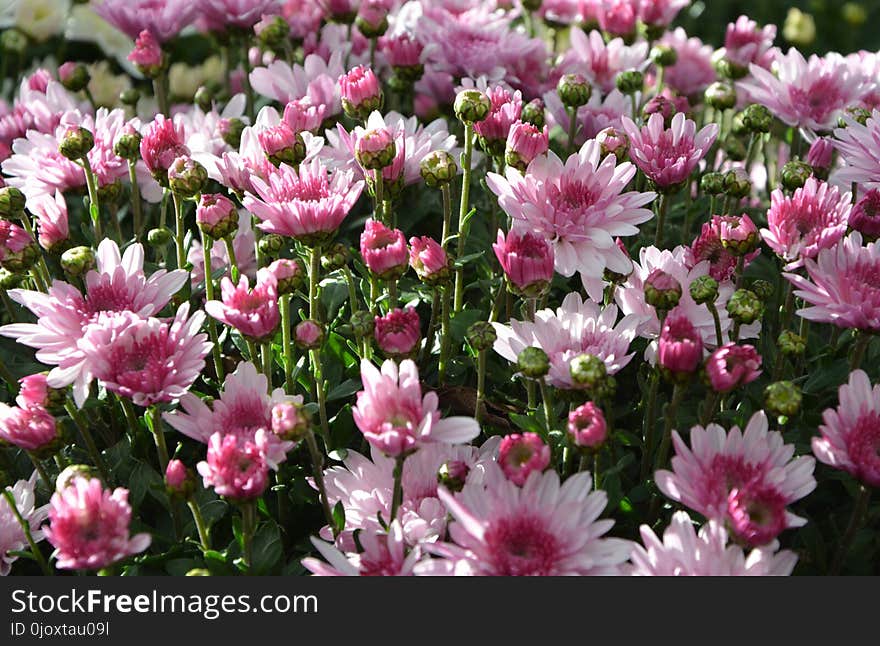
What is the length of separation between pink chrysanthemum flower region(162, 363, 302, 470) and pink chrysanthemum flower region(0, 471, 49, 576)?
0.29 metres

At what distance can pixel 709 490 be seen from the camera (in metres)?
1.34

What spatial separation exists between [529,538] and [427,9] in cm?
170

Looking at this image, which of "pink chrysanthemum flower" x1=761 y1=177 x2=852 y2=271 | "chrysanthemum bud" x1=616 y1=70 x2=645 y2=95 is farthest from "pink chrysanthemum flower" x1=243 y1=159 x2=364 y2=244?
"chrysanthemum bud" x1=616 y1=70 x2=645 y2=95

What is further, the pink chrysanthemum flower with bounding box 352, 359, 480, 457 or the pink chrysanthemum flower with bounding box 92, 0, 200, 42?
the pink chrysanthemum flower with bounding box 92, 0, 200, 42

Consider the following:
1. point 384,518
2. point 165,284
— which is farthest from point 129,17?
point 384,518

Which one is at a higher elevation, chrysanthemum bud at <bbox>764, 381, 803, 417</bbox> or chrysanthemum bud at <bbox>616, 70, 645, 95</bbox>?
chrysanthemum bud at <bbox>616, 70, 645, 95</bbox>

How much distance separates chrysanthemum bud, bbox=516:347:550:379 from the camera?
142 cm

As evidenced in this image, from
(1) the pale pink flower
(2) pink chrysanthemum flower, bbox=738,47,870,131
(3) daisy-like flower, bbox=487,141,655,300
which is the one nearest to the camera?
(3) daisy-like flower, bbox=487,141,655,300

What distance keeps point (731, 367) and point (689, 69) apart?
1702mm

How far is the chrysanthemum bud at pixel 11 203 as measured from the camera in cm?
175

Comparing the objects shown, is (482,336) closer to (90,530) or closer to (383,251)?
(383,251)

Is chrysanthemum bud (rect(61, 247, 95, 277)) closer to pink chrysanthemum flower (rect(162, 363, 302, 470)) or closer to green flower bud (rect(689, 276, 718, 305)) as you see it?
pink chrysanthemum flower (rect(162, 363, 302, 470))

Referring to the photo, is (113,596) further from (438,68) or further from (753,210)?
(753,210)

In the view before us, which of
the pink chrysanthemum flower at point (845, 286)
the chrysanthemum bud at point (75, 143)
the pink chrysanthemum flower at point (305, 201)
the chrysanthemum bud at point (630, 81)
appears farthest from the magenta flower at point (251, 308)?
the chrysanthemum bud at point (630, 81)
